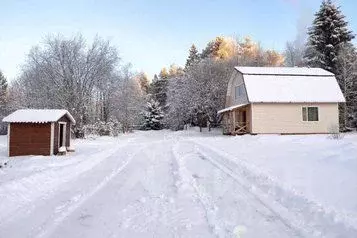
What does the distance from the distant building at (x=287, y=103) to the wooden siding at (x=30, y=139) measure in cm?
1798

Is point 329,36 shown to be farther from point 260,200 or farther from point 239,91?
point 260,200

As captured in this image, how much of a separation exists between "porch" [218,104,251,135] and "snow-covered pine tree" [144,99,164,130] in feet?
80.5

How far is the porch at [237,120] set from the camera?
3413 centimetres

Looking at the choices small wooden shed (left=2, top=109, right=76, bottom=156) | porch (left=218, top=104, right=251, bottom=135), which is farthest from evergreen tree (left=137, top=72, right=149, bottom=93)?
small wooden shed (left=2, top=109, right=76, bottom=156)

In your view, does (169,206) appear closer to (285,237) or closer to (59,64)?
(285,237)

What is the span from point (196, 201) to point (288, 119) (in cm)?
2731

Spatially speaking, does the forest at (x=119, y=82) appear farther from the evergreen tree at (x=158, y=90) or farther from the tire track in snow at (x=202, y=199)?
the tire track in snow at (x=202, y=199)

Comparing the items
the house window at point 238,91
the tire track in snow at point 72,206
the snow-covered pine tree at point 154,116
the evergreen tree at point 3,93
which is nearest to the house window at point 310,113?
the house window at point 238,91

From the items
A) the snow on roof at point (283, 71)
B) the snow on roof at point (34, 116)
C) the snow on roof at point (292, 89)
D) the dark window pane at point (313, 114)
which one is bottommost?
the snow on roof at point (34, 116)

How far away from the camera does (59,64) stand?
37.8 meters

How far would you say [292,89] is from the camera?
112 feet

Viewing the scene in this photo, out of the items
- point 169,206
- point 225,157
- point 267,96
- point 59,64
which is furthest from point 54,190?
point 59,64

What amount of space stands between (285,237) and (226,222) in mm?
1037

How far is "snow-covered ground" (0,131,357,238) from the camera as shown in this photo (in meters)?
5.69
